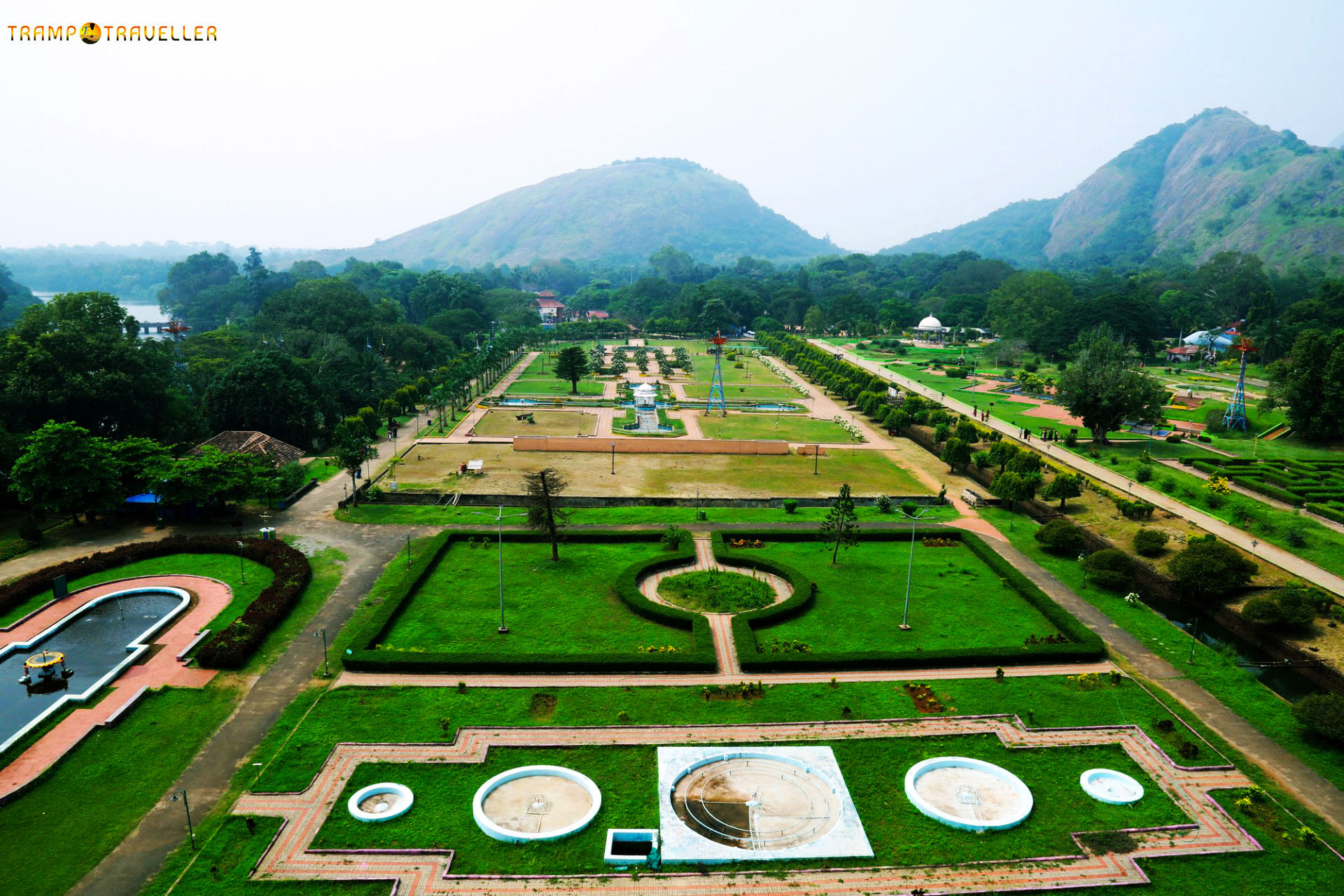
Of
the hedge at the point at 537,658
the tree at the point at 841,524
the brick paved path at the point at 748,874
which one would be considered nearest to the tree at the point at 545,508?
the hedge at the point at 537,658

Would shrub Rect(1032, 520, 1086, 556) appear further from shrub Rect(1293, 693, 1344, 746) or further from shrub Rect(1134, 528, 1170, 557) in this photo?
shrub Rect(1293, 693, 1344, 746)

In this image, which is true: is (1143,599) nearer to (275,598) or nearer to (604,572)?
(604,572)

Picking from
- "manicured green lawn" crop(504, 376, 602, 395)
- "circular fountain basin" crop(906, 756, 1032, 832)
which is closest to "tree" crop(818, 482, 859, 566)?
"circular fountain basin" crop(906, 756, 1032, 832)

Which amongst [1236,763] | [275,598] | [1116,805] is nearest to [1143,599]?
[1236,763]

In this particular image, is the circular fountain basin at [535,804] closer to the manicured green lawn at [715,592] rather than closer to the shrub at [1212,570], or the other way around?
the manicured green lawn at [715,592]

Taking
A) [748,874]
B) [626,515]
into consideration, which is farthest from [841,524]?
[748,874]

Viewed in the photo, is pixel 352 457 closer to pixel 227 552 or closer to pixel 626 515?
pixel 227 552
